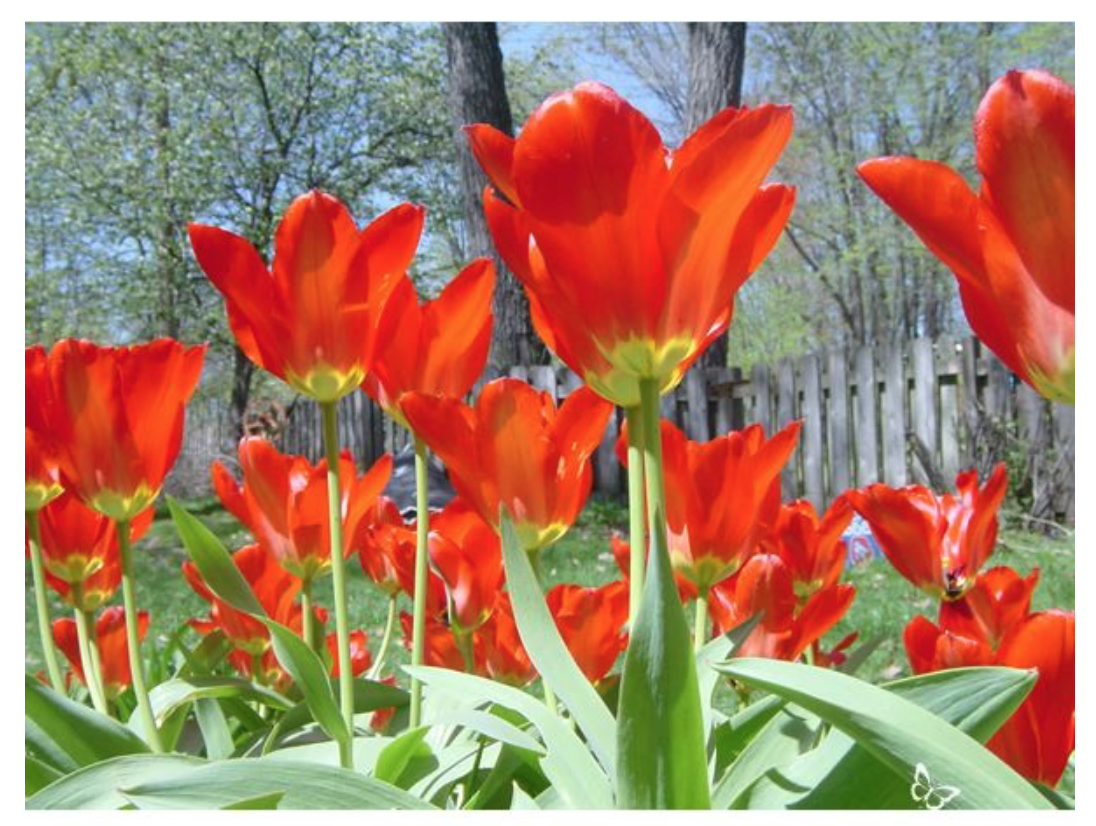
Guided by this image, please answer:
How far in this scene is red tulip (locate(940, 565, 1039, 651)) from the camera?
560 millimetres

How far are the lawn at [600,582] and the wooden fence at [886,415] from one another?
50cm

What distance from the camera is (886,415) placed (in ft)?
18.7

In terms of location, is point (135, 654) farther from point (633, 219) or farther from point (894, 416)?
point (894, 416)

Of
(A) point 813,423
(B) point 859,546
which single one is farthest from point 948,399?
(B) point 859,546

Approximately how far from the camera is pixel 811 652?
24.6 inches

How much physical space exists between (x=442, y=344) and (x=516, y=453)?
0.07m

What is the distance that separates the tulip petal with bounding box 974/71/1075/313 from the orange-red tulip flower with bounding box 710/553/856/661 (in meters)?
0.24

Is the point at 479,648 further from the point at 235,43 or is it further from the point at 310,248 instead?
the point at 235,43

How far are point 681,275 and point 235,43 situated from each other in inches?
443

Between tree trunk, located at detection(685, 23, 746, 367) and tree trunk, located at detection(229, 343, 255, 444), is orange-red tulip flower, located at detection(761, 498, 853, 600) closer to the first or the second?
tree trunk, located at detection(685, 23, 746, 367)

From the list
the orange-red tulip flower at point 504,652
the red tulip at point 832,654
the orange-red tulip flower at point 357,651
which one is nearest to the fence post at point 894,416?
the red tulip at point 832,654

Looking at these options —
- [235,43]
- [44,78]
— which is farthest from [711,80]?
[44,78]

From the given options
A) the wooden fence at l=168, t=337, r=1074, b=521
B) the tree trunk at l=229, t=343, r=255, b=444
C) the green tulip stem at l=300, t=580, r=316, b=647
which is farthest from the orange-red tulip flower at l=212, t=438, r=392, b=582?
the tree trunk at l=229, t=343, r=255, b=444

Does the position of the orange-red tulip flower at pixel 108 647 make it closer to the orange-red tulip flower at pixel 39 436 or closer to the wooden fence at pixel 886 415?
the orange-red tulip flower at pixel 39 436
